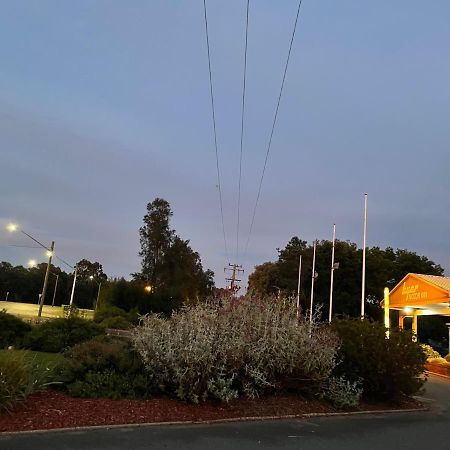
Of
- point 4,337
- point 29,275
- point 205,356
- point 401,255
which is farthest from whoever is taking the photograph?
point 29,275

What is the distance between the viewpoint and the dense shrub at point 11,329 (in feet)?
47.6

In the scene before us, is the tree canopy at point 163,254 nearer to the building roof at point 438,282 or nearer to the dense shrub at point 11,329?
the building roof at point 438,282

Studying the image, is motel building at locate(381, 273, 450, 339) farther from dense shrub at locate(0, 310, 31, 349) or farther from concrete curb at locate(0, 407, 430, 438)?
dense shrub at locate(0, 310, 31, 349)

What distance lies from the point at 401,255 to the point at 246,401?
2097 inches

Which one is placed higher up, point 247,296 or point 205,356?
point 247,296

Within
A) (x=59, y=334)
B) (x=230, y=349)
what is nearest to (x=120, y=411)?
(x=230, y=349)

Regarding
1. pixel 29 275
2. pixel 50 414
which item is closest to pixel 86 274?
pixel 29 275

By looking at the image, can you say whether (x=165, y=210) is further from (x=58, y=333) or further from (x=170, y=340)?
(x=170, y=340)

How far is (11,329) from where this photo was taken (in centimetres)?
1517

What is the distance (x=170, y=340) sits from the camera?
8969mm

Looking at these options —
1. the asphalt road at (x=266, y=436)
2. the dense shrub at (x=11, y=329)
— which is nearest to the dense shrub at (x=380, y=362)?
the asphalt road at (x=266, y=436)

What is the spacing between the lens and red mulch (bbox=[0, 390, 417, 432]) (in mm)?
7160

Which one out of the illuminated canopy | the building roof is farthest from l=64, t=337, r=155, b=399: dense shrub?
the building roof

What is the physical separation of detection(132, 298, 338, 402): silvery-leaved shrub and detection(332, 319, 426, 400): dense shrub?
1.09 metres
